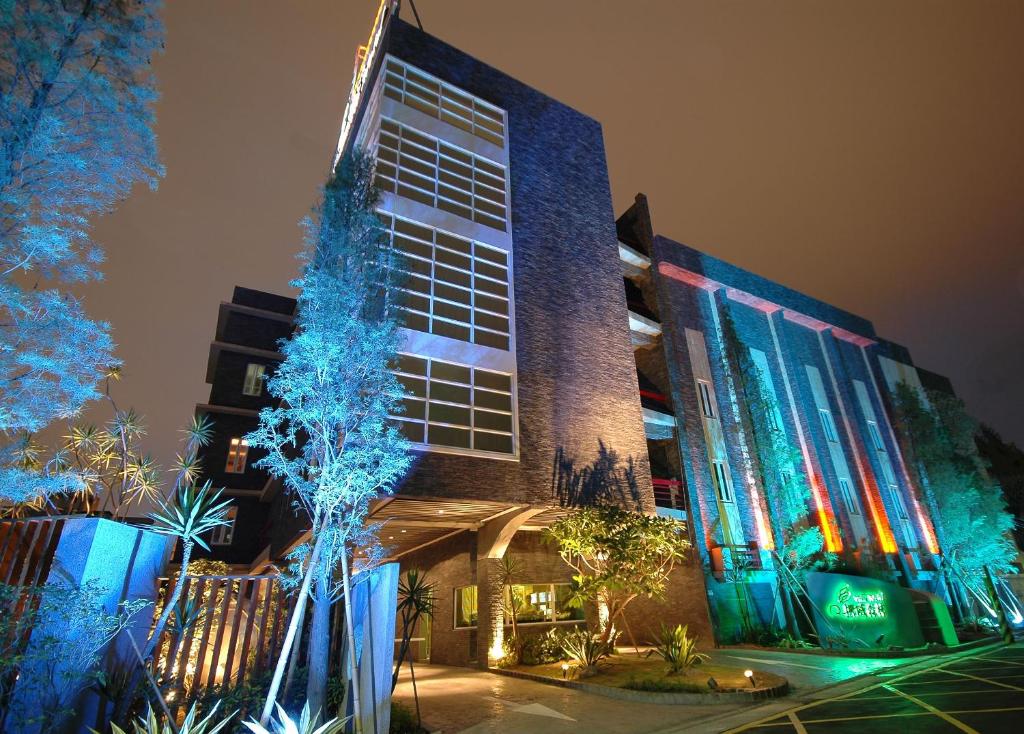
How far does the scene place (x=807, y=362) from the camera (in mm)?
27828

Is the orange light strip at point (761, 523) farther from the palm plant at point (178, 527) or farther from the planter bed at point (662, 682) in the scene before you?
the palm plant at point (178, 527)

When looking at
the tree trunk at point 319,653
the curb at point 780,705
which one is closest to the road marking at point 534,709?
the curb at point 780,705

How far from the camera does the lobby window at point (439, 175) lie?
15469 millimetres

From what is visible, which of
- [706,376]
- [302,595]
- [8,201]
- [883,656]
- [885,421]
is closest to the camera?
[8,201]

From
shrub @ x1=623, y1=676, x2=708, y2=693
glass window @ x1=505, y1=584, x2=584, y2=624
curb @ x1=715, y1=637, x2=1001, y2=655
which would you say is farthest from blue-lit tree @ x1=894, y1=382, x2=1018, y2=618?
shrub @ x1=623, y1=676, x2=708, y2=693

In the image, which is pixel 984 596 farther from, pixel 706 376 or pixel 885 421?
pixel 706 376

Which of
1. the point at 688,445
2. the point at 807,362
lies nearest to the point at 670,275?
the point at 688,445

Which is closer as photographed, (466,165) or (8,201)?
(8,201)

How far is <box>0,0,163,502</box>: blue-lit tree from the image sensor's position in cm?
563

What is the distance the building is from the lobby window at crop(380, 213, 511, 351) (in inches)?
2.3

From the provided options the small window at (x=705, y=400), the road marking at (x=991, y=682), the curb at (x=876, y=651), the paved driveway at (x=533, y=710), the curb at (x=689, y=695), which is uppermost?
the small window at (x=705, y=400)

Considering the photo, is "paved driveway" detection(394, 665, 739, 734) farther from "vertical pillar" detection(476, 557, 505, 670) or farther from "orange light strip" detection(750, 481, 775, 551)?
"orange light strip" detection(750, 481, 775, 551)

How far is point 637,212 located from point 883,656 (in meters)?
18.4

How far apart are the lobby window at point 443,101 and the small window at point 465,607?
15.1 meters
